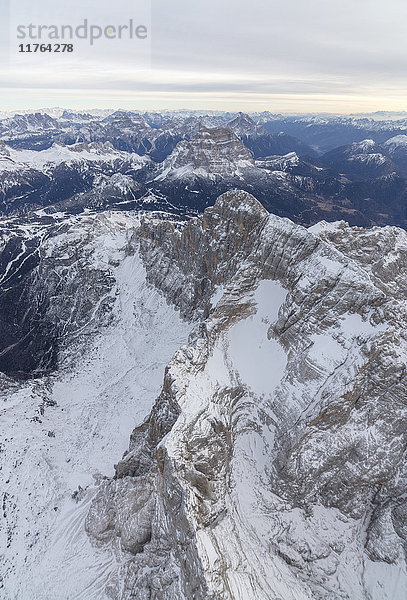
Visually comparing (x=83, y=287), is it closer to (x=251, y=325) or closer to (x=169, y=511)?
(x=251, y=325)

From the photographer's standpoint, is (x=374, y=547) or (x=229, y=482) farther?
(x=229, y=482)

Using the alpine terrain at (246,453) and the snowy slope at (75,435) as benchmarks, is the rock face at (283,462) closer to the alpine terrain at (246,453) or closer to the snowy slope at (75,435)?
the alpine terrain at (246,453)

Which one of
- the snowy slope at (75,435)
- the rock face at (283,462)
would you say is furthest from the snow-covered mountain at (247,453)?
the snowy slope at (75,435)

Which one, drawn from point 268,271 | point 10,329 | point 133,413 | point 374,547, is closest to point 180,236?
point 268,271


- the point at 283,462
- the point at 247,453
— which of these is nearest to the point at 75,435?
the point at 247,453

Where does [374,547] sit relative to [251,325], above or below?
below

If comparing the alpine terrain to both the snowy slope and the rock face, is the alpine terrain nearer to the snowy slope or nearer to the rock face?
the rock face

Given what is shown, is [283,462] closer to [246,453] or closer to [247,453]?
[247,453]
